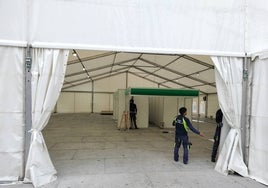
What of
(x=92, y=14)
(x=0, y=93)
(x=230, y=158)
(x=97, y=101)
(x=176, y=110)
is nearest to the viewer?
(x=0, y=93)

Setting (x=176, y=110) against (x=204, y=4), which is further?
(x=176, y=110)

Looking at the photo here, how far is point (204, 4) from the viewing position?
15.9 feet

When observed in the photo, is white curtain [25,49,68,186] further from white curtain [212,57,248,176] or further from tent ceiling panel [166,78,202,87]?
tent ceiling panel [166,78,202,87]

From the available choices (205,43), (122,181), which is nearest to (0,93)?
(122,181)

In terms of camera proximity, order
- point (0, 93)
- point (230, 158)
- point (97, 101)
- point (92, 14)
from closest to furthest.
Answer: point (0, 93) → point (92, 14) → point (230, 158) → point (97, 101)

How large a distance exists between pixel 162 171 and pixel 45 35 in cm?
363

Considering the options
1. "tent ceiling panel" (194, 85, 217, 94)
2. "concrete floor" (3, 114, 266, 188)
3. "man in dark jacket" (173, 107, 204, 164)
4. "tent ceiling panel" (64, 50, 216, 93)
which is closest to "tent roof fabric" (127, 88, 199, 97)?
"tent ceiling panel" (64, 50, 216, 93)

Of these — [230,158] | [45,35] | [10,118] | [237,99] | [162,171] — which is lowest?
[162,171]

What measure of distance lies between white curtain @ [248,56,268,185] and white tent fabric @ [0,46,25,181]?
4.53 metres

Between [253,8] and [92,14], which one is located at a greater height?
[253,8]

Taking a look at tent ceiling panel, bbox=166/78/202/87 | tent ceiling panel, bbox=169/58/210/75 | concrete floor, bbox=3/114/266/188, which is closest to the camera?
concrete floor, bbox=3/114/266/188

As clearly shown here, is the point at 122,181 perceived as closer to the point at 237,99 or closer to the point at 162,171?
the point at 162,171

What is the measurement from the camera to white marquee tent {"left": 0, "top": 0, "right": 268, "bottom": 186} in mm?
4105

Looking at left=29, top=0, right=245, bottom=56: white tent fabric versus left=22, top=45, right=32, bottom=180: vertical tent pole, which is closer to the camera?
left=22, top=45, right=32, bottom=180: vertical tent pole
